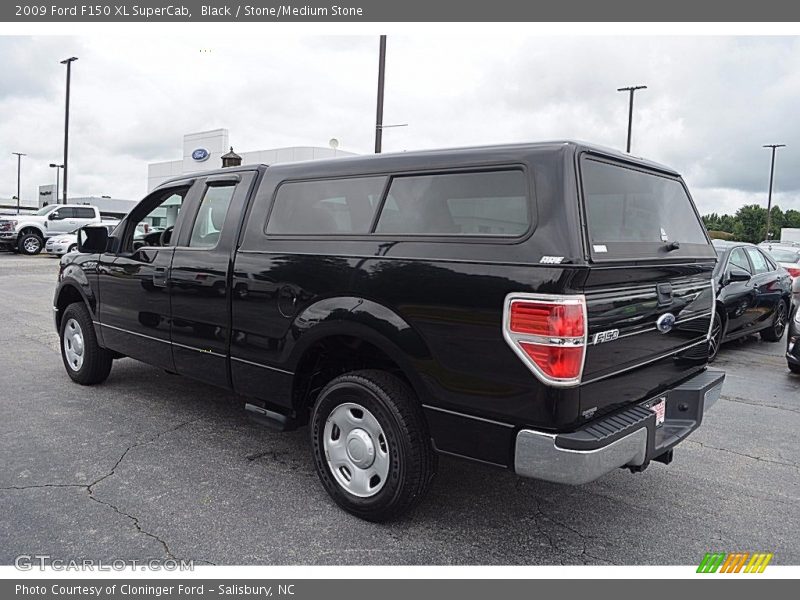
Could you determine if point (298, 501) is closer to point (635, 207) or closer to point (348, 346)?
point (348, 346)

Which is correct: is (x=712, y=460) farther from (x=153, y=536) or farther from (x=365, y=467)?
(x=153, y=536)

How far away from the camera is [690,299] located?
3633 millimetres

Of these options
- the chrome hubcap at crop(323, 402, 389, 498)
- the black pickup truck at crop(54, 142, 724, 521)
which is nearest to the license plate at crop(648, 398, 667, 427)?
the black pickup truck at crop(54, 142, 724, 521)

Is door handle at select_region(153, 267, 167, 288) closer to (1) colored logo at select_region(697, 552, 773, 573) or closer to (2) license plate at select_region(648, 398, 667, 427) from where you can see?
(2) license plate at select_region(648, 398, 667, 427)

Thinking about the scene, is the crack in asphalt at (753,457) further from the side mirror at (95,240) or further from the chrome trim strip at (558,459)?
the side mirror at (95,240)

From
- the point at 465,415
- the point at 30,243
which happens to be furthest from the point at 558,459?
the point at 30,243

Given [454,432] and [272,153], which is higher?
[272,153]

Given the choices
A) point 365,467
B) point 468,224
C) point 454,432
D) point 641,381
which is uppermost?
point 468,224

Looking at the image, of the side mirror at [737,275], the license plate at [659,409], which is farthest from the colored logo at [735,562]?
the side mirror at [737,275]

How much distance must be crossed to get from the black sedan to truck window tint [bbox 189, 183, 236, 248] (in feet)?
17.9

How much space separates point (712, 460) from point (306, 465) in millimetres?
2742

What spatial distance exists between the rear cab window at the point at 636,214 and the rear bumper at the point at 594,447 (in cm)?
77
